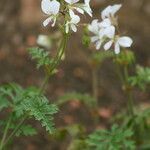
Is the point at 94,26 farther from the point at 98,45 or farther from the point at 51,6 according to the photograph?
the point at 51,6

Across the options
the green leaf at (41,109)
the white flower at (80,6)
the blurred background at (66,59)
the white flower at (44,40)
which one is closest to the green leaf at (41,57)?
the green leaf at (41,109)

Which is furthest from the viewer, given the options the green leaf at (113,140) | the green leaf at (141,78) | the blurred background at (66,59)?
the blurred background at (66,59)

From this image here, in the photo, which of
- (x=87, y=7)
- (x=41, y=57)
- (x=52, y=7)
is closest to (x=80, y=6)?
(x=87, y=7)

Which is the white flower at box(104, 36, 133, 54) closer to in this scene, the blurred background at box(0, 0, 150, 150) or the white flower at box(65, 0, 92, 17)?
the white flower at box(65, 0, 92, 17)

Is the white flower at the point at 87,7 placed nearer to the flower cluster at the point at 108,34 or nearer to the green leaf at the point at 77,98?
the flower cluster at the point at 108,34

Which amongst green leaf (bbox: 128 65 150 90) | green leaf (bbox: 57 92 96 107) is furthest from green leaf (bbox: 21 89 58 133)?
green leaf (bbox: 57 92 96 107)

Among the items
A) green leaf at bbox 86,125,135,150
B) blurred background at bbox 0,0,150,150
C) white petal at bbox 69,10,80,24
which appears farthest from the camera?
blurred background at bbox 0,0,150,150
